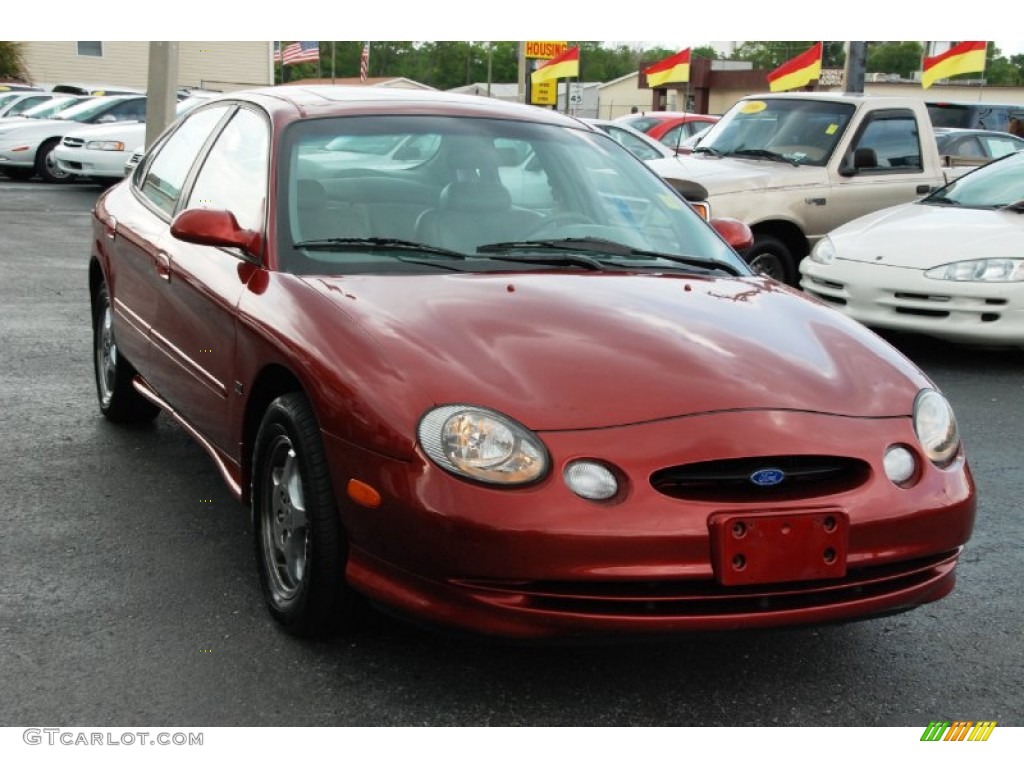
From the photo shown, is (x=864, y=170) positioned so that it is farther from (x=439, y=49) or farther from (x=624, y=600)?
(x=439, y=49)

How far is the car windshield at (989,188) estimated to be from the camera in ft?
29.7

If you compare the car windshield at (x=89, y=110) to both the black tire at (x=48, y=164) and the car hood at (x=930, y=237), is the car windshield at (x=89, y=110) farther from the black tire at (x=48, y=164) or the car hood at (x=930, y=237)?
the car hood at (x=930, y=237)

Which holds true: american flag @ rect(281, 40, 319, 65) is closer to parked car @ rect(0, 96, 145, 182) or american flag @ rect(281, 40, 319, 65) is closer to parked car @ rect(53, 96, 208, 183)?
parked car @ rect(0, 96, 145, 182)

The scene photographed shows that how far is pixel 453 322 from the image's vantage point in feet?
11.7

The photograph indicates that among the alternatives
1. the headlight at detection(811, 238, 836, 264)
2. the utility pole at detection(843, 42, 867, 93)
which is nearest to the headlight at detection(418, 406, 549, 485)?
the headlight at detection(811, 238, 836, 264)

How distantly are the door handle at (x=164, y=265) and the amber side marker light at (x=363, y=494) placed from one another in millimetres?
1798

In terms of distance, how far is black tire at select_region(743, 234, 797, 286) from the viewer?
10164mm

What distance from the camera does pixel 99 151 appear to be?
19.1 m

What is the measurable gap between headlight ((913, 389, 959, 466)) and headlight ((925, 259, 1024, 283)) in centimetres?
471

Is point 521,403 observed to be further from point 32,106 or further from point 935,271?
point 32,106

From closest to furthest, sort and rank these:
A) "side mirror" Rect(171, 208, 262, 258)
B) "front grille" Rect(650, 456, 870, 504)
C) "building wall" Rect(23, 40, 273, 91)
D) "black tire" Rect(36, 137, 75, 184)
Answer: "front grille" Rect(650, 456, 870, 504)
"side mirror" Rect(171, 208, 262, 258)
"black tire" Rect(36, 137, 75, 184)
"building wall" Rect(23, 40, 273, 91)

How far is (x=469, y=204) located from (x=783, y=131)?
275 inches

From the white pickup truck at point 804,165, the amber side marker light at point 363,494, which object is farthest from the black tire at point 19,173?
the amber side marker light at point 363,494

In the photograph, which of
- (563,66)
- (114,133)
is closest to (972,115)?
(563,66)
